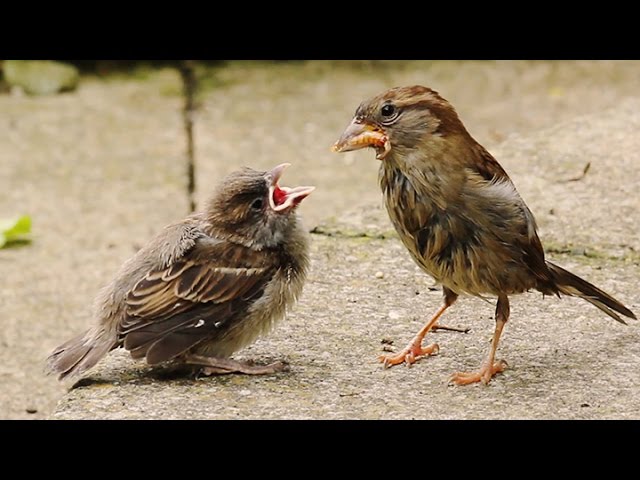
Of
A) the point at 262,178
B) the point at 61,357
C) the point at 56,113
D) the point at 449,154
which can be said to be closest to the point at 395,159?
the point at 449,154

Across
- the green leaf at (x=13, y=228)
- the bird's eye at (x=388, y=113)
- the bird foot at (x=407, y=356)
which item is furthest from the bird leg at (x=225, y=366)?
the green leaf at (x=13, y=228)

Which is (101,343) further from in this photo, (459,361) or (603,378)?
(603,378)

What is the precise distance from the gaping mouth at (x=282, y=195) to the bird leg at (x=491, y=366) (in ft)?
2.89

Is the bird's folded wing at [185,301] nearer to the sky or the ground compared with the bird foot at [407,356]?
A: nearer to the sky

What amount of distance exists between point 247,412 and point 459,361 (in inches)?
39.2

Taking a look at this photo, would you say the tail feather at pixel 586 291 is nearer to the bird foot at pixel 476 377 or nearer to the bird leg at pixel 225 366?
the bird foot at pixel 476 377

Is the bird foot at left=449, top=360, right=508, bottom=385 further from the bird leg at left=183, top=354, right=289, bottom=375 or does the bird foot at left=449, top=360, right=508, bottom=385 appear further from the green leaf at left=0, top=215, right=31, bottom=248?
the green leaf at left=0, top=215, right=31, bottom=248

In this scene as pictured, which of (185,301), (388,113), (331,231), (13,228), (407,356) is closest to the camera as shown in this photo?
(185,301)

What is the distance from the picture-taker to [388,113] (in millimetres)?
4629

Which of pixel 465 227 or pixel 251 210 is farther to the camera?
pixel 251 210

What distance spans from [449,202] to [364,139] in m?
0.42

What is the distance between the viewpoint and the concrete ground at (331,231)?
14.7 ft

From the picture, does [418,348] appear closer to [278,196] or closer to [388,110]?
[278,196]

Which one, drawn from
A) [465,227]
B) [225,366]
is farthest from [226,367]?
[465,227]
